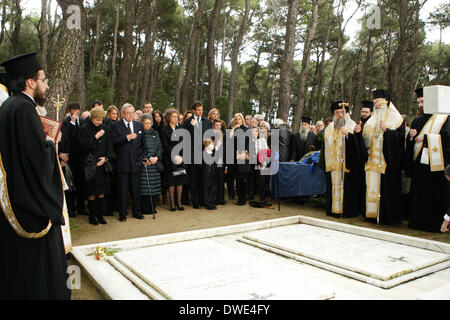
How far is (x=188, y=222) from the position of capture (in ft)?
22.4

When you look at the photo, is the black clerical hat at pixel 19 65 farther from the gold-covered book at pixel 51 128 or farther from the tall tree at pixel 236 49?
the tall tree at pixel 236 49

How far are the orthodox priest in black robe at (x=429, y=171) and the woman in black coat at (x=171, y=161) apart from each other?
4377mm

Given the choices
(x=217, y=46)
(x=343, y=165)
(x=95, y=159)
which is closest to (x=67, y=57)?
(x=95, y=159)

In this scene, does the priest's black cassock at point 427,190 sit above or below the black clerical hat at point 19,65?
below

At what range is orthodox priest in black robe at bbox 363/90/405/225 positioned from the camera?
687cm

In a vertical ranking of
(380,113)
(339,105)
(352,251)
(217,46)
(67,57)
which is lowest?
(352,251)

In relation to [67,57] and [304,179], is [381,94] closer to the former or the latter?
[304,179]

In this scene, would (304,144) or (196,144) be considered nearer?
(196,144)

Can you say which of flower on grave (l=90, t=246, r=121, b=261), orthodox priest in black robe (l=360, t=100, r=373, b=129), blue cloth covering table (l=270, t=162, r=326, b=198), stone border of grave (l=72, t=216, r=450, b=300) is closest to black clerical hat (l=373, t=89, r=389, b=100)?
orthodox priest in black robe (l=360, t=100, r=373, b=129)

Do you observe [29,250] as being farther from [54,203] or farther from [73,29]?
[73,29]

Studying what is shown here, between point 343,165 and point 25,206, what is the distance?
6.06 metres

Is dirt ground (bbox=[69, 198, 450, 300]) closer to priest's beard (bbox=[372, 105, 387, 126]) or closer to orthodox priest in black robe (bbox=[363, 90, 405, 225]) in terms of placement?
orthodox priest in black robe (bbox=[363, 90, 405, 225])

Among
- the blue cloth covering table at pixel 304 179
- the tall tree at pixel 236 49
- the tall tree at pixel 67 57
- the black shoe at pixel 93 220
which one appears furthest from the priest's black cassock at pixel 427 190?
the tall tree at pixel 236 49

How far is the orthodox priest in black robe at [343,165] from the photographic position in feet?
24.1
